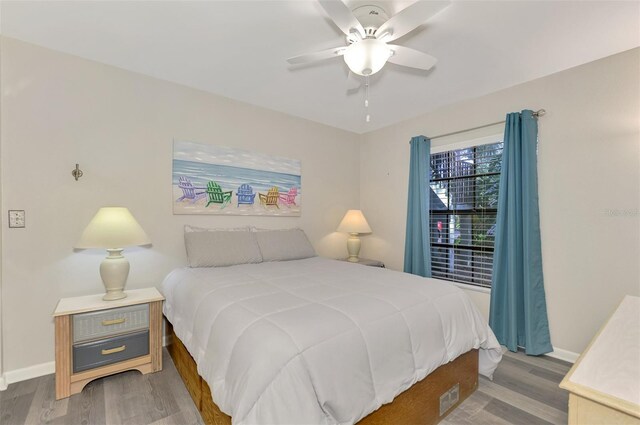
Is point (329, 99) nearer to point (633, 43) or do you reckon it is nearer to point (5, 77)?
point (633, 43)

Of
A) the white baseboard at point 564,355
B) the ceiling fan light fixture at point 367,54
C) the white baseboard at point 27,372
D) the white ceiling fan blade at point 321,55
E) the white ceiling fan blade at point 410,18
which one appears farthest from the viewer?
the white baseboard at point 564,355

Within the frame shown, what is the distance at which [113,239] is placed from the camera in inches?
80.4

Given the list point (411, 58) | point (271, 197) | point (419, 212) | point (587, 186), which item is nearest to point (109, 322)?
point (271, 197)

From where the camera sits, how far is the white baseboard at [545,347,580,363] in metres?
2.36

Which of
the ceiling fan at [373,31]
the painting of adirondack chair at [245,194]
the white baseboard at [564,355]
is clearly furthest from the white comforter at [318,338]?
the ceiling fan at [373,31]

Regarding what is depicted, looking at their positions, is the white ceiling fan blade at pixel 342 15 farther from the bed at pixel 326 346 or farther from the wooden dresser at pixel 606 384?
the wooden dresser at pixel 606 384

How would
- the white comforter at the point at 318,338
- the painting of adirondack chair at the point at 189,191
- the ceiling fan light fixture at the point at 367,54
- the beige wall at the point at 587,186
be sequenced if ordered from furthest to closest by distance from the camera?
the painting of adirondack chair at the point at 189,191, the beige wall at the point at 587,186, the ceiling fan light fixture at the point at 367,54, the white comforter at the point at 318,338

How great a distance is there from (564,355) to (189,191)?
361cm

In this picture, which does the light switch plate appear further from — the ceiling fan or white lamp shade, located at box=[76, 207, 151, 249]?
the ceiling fan

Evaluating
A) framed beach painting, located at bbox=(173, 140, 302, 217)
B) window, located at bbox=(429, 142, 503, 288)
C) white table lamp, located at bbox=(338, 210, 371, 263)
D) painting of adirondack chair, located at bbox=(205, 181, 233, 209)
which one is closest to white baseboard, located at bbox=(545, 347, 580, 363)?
window, located at bbox=(429, 142, 503, 288)

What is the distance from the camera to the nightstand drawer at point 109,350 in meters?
1.90

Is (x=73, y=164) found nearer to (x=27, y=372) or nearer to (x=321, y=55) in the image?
(x=27, y=372)

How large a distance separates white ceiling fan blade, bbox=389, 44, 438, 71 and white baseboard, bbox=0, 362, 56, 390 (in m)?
3.30

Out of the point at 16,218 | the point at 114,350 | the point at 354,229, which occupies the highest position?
the point at 16,218
